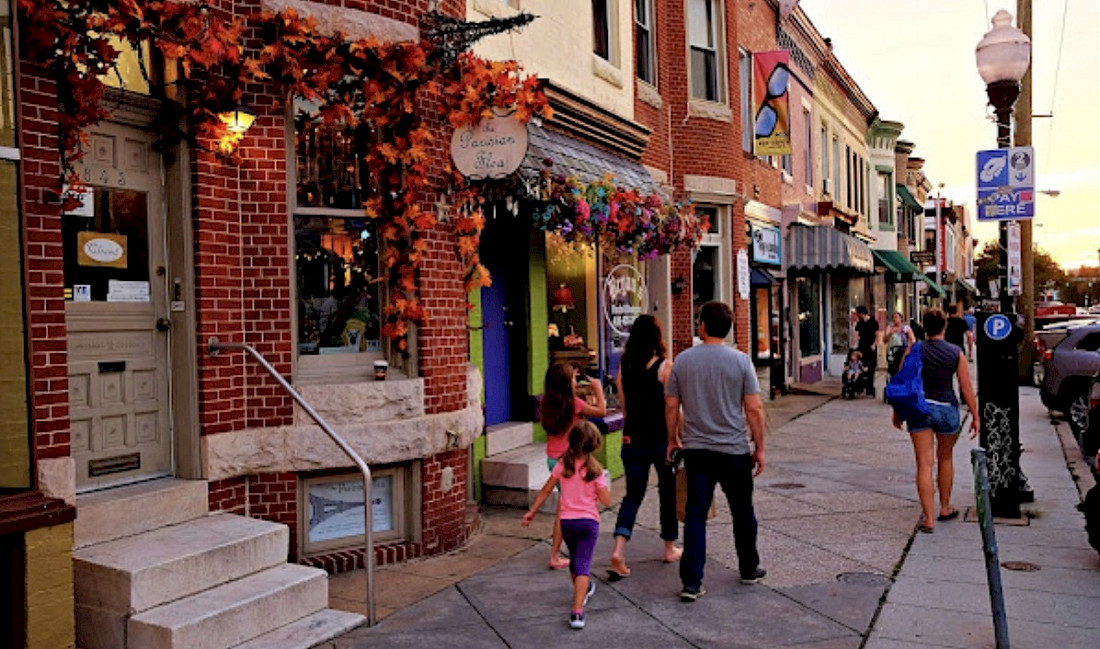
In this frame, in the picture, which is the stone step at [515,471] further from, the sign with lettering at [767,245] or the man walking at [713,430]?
the sign with lettering at [767,245]

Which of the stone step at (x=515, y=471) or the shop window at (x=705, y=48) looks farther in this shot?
the shop window at (x=705, y=48)

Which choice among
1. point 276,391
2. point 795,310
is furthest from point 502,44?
point 795,310

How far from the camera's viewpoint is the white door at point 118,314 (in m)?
5.80

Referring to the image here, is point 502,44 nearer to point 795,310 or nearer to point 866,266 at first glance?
point 795,310

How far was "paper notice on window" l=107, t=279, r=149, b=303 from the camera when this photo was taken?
19.7ft

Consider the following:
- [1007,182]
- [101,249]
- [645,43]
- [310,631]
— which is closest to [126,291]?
[101,249]

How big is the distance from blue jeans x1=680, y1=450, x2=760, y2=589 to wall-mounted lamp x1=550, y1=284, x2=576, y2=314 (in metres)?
4.49

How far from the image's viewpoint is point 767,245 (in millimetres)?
17578

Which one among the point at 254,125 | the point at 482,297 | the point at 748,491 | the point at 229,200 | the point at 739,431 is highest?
the point at 254,125

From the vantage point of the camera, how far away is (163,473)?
626 cm

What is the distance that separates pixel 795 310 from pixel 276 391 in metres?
16.0

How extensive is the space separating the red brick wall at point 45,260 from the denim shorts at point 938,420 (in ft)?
20.8

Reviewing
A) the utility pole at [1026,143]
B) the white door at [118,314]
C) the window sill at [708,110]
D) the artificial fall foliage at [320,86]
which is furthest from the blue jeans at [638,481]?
the utility pole at [1026,143]

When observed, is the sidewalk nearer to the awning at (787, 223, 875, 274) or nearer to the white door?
the white door
